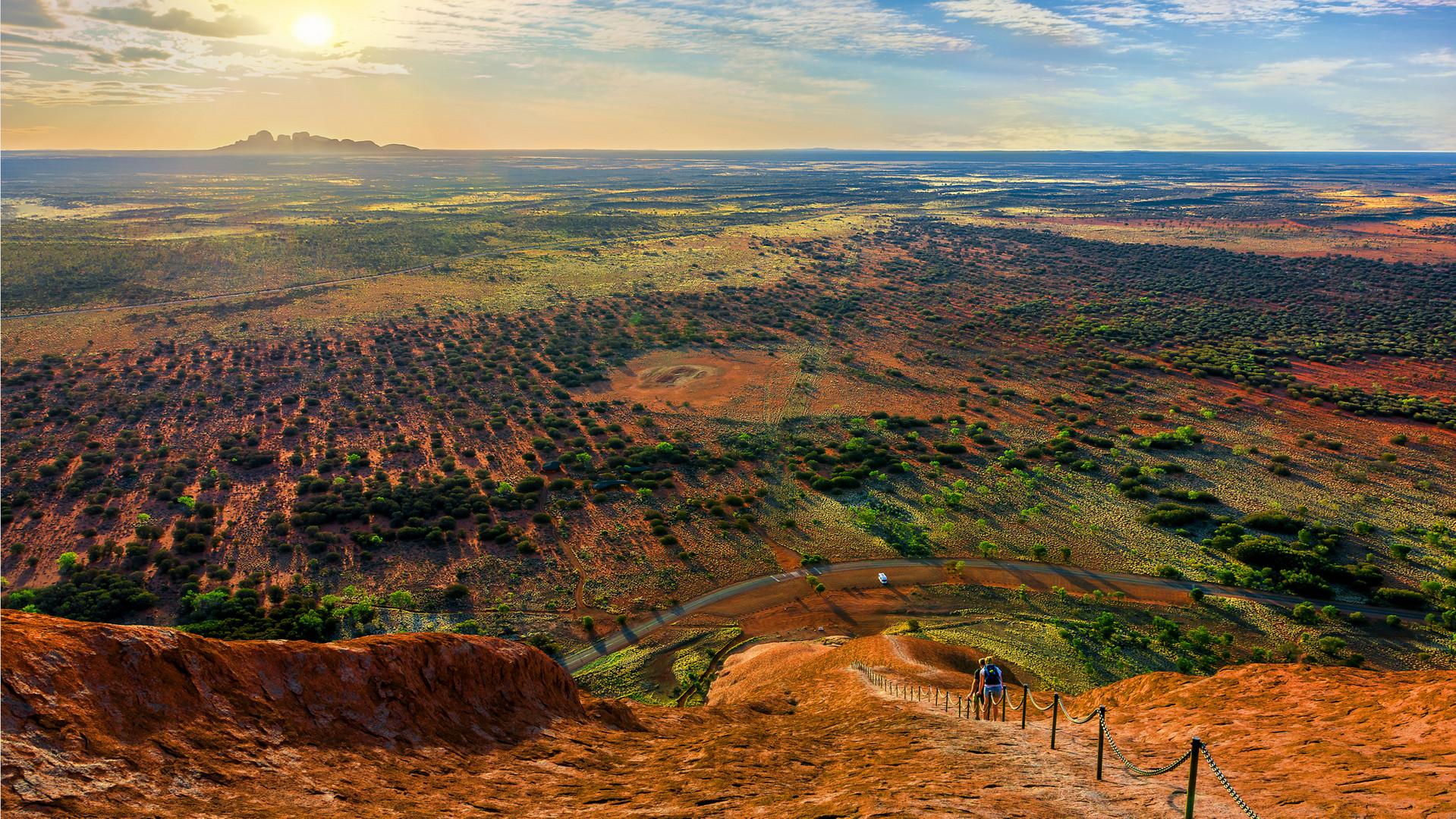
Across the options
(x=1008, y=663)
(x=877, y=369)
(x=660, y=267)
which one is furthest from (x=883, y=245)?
(x=1008, y=663)

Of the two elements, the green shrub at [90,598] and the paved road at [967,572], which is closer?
the green shrub at [90,598]

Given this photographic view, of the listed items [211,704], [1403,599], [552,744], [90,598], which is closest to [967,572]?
[1403,599]

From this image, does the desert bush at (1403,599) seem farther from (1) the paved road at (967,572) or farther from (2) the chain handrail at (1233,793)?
(2) the chain handrail at (1233,793)

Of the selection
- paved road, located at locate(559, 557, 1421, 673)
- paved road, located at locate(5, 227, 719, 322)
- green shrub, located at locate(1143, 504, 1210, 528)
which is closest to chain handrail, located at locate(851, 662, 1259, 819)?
paved road, located at locate(559, 557, 1421, 673)

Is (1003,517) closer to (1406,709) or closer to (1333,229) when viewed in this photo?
(1406,709)

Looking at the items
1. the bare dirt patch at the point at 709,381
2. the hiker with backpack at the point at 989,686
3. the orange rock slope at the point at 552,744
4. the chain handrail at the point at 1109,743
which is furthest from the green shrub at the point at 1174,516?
the bare dirt patch at the point at 709,381

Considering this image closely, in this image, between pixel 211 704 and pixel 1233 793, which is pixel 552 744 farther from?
pixel 1233 793
